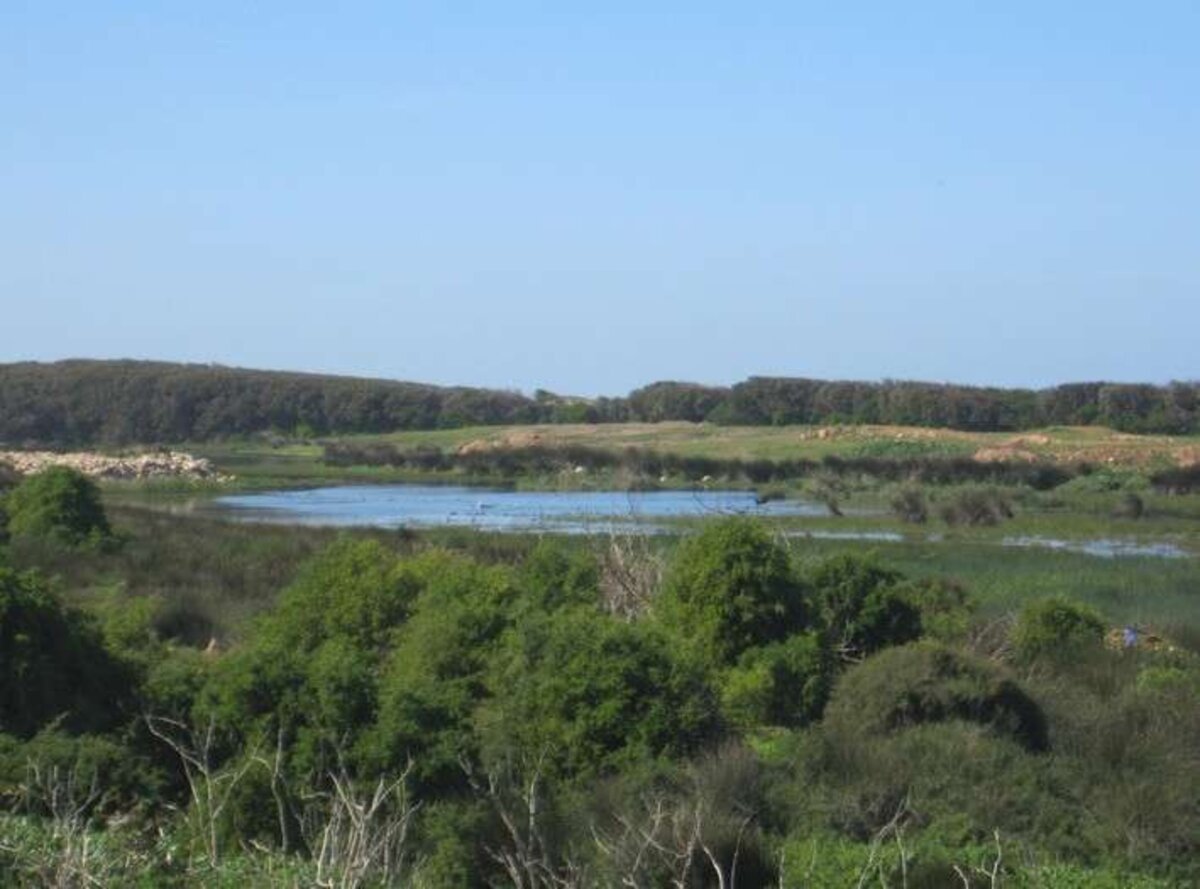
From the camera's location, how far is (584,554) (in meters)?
21.6

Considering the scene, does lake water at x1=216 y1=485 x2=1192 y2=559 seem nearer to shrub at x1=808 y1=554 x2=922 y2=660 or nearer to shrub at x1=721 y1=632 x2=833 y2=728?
shrub at x1=808 y1=554 x2=922 y2=660

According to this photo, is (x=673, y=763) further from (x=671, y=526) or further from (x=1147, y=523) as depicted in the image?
(x=1147, y=523)

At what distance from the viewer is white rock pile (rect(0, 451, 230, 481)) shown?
58.8m

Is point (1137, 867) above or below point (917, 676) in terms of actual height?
below

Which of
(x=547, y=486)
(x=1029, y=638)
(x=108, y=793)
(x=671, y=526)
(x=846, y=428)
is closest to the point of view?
(x=108, y=793)

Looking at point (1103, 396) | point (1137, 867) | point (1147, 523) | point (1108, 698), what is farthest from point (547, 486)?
point (1137, 867)

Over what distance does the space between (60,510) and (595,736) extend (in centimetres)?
1662

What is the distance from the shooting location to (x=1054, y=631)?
69.1 feet

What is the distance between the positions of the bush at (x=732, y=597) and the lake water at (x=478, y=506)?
15.0 metres

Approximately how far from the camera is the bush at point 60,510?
2959cm

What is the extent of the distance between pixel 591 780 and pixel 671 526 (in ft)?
81.5

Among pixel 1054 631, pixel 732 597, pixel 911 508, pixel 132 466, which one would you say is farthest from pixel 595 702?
pixel 132 466

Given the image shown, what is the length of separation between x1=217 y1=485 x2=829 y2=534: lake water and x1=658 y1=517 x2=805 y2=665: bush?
49.1 feet

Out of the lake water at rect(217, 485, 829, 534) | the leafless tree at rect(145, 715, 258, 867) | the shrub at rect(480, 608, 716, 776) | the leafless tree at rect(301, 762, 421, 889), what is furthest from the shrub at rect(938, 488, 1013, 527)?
the leafless tree at rect(301, 762, 421, 889)
